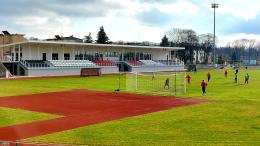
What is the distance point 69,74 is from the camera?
2675 inches

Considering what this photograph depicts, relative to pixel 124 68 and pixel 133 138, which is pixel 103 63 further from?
pixel 133 138

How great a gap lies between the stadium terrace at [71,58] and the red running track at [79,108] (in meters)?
31.5

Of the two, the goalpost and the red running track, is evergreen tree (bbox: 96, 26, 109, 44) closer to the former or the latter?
the goalpost

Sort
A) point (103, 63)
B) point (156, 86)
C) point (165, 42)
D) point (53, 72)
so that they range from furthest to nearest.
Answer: point (165, 42) → point (103, 63) → point (53, 72) → point (156, 86)

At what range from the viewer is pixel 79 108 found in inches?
999

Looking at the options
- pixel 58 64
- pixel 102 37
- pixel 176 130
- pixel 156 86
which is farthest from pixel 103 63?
pixel 176 130

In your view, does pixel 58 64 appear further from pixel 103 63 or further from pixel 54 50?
pixel 103 63

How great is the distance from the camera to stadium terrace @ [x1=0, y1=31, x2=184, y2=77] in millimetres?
65125

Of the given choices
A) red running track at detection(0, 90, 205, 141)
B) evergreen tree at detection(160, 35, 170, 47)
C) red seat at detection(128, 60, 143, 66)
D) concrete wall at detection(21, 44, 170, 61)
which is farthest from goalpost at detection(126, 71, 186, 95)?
evergreen tree at detection(160, 35, 170, 47)

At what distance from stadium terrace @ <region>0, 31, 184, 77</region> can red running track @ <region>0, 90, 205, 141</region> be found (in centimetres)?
3146

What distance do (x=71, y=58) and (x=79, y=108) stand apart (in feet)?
172

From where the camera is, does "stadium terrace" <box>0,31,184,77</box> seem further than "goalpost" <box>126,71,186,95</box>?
Yes

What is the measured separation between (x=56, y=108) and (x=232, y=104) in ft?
38.7

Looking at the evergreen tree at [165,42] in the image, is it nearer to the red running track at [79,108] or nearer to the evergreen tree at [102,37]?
the evergreen tree at [102,37]
